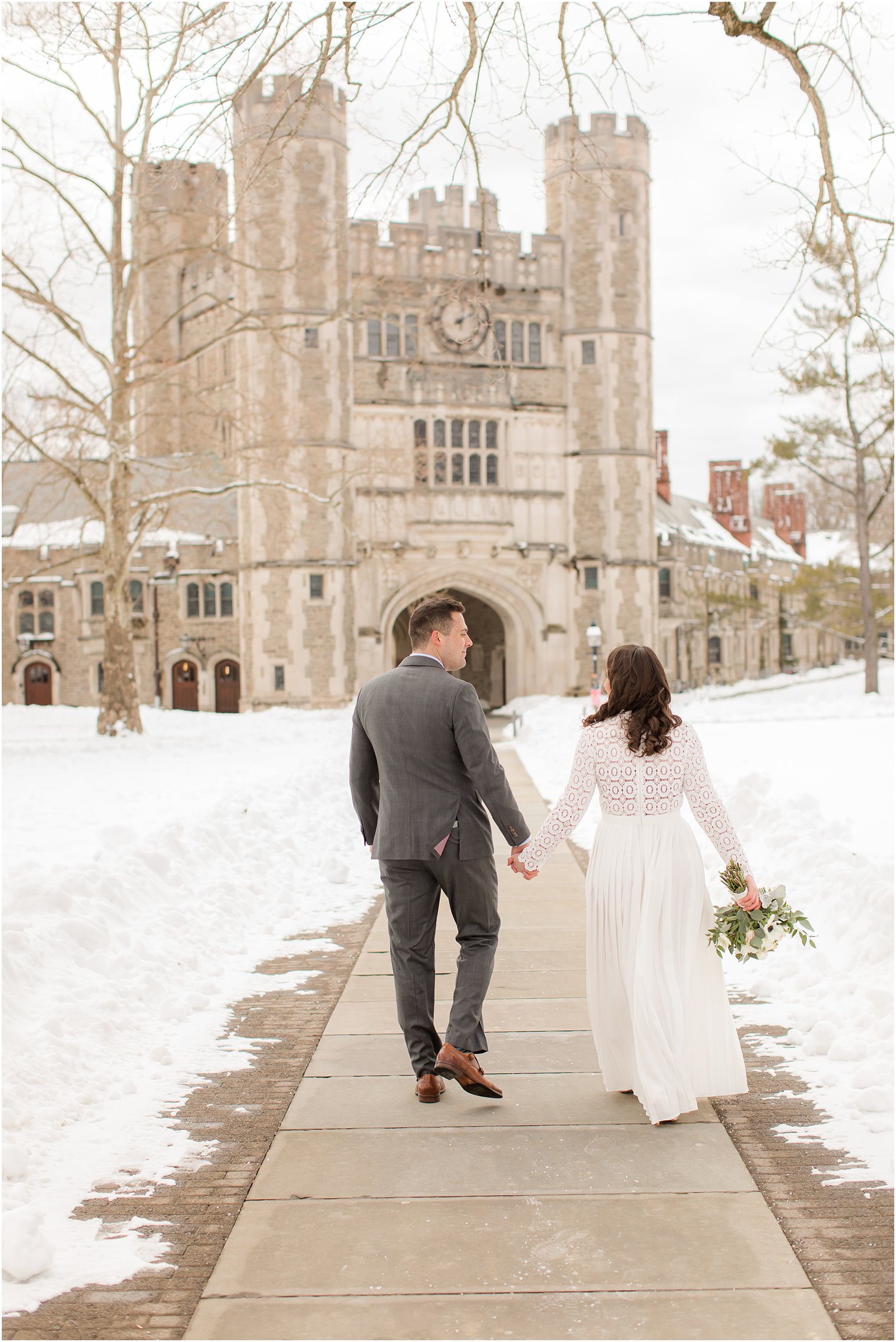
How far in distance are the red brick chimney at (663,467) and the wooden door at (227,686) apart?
24.3m

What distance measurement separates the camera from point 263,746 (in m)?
21.8

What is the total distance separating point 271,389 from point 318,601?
6109 millimetres

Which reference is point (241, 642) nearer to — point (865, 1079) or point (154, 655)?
point (154, 655)

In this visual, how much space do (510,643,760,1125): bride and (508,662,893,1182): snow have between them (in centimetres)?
47

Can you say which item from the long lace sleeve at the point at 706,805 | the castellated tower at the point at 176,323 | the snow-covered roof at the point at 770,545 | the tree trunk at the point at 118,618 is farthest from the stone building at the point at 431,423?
the long lace sleeve at the point at 706,805

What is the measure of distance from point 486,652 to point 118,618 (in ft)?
72.2

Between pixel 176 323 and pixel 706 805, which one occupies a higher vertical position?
pixel 176 323

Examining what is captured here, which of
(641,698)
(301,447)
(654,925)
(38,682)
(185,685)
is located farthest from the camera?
(38,682)

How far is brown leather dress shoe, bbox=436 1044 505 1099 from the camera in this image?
4.57 metres

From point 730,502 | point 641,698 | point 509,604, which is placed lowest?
point 641,698

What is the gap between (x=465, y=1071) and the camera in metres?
4.58

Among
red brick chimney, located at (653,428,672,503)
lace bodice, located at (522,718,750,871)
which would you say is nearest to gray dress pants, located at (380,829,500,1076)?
lace bodice, located at (522,718,750,871)

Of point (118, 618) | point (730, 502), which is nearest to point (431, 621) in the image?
point (118, 618)

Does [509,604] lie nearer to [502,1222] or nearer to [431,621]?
[431,621]
